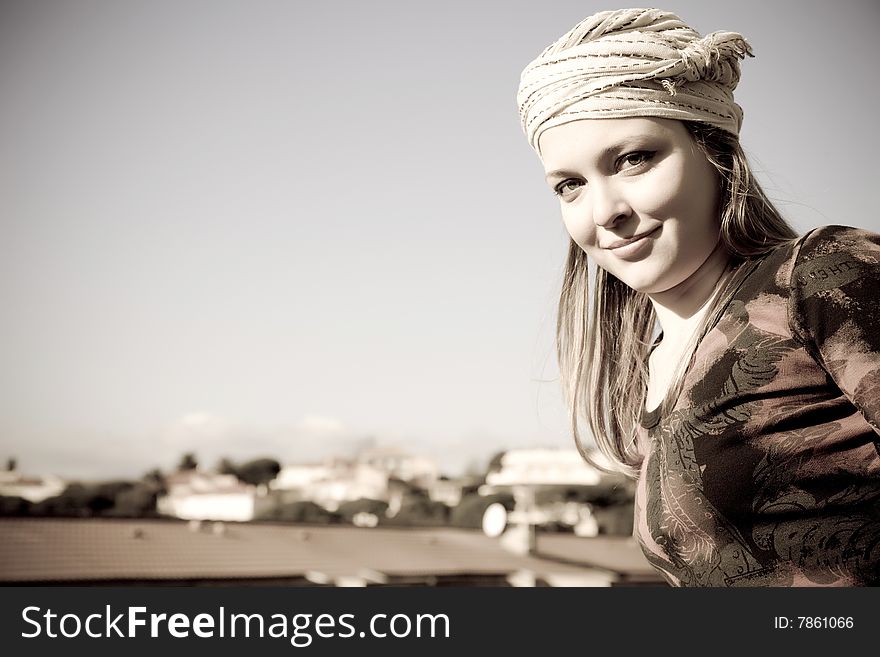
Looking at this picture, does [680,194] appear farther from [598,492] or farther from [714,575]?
[598,492]

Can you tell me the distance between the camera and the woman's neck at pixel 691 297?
1270 mm

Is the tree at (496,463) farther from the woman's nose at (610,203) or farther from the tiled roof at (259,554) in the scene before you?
the woman's nose at (610,203)

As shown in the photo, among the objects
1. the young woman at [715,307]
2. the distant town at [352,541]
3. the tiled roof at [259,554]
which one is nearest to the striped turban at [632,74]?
the young woman at [715,307]

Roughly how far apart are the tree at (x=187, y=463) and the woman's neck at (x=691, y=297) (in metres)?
46.4

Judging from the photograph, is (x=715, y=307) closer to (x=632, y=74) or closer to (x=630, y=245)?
(x=630, y=245)

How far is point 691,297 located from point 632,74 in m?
0.33

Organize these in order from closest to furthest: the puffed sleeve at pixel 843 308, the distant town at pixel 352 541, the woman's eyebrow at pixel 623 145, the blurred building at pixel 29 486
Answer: the puffed sleeve at pixel 843 308 < the woman's eyebrow at pixel 623 145 < the distant town at pixel 352 541 < the blurred building at pixel 29 486

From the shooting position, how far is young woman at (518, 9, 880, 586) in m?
1.04

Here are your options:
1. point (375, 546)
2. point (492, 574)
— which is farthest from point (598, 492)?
point (492, 574)

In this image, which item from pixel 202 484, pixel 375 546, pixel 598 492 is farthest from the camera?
pixel 202 484

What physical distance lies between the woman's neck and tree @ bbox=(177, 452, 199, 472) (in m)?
46.4

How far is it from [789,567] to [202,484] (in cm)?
3986

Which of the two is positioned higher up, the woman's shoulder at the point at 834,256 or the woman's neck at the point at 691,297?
the woman's neck at the point at 691,297

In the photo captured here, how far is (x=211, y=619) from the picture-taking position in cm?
158
